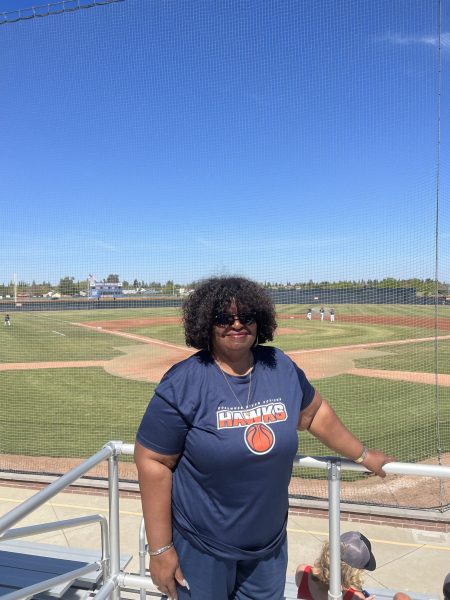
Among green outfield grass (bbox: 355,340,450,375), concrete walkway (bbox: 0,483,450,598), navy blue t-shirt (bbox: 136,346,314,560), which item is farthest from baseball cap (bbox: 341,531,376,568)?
green outfield grass (bbox: 355,340,450,375)

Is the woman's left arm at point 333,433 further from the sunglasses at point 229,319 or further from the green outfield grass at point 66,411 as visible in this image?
the green outfield grass at point 66,411

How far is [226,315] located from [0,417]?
8.91 meters

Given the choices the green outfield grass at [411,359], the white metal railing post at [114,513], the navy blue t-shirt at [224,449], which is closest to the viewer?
the navy blue t-shirt at [224,449]

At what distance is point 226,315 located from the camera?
1.70 m

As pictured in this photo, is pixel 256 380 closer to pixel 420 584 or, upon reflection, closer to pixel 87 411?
pixel 420 584

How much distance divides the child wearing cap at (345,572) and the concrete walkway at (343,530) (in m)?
1.64

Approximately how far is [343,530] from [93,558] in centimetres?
257

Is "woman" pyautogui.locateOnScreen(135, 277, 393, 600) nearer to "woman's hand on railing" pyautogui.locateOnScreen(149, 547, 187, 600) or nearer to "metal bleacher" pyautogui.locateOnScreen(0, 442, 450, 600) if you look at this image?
"woman's hand on railing" pyautogui.locateOnScreen(149, 547, 187, 600)

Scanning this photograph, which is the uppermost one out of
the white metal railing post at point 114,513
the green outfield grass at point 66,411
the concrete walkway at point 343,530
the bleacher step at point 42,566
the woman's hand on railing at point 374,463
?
the woman's hand on railing at point 374,463

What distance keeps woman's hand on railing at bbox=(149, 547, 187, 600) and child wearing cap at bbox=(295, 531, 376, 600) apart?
2.51ft

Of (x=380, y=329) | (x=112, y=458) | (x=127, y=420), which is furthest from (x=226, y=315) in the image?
(x=380, y=329)

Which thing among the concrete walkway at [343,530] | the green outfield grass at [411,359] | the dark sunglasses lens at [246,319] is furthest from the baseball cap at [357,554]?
the green outfield grass at [411,359]

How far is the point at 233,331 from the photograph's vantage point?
168 cm

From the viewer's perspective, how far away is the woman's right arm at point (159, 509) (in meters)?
1.51
